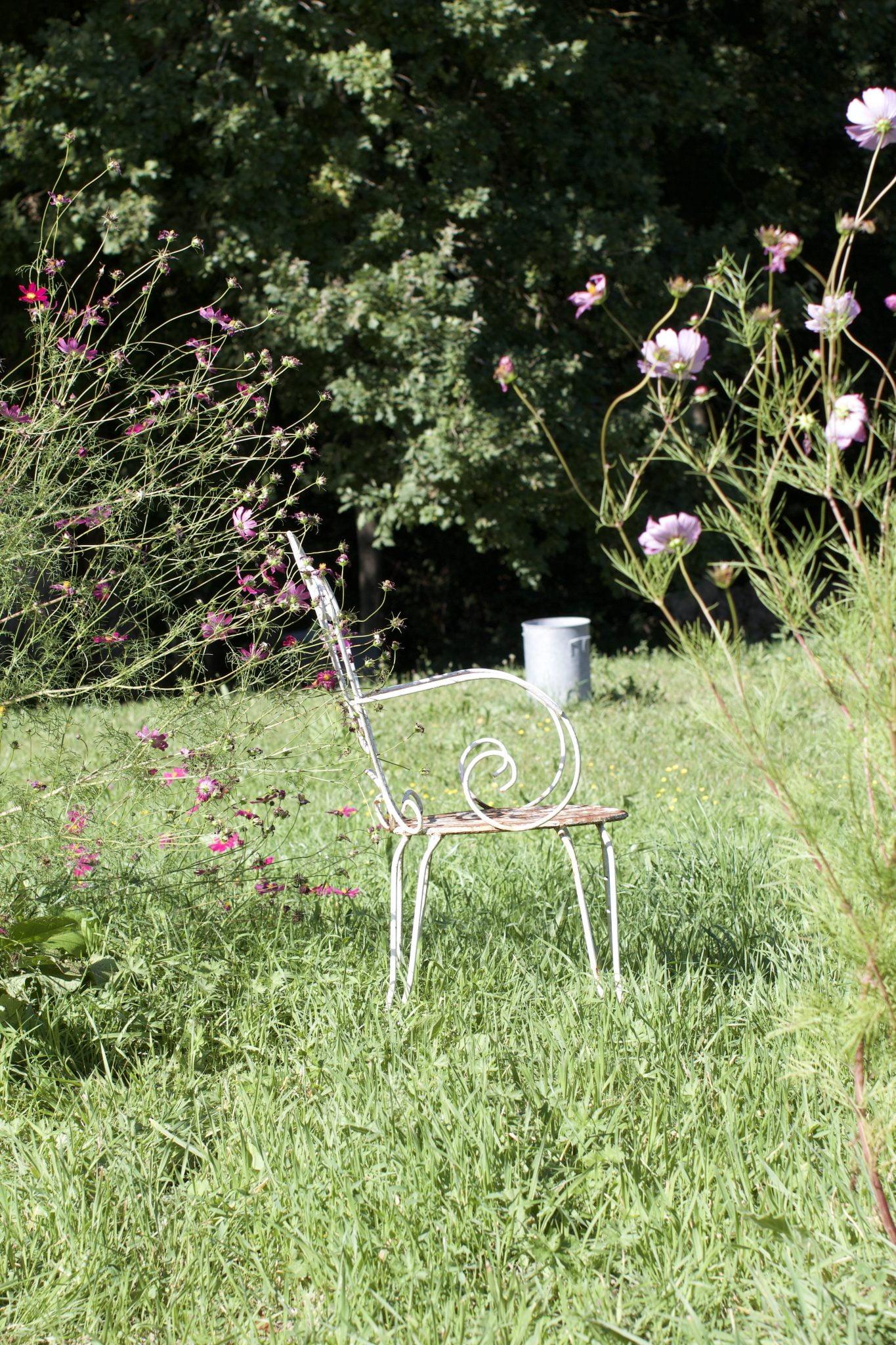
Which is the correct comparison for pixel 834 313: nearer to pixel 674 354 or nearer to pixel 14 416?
pixel 674 354

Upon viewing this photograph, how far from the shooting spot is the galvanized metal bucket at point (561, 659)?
7305 mm

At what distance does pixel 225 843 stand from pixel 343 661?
0.56 meters

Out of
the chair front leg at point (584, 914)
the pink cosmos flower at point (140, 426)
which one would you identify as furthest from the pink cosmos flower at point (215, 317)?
the chair front leg at point (584, 914)

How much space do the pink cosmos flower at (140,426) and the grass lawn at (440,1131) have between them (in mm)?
744

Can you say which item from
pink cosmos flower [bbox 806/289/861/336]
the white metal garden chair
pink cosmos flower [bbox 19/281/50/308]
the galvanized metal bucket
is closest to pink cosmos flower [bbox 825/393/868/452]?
pink cosmos flower [bbox 806/289/861/336]

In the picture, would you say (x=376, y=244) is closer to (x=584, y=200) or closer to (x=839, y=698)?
(x=584, y=200)

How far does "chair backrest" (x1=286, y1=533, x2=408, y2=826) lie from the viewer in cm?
276

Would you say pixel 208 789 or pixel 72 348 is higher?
pixel 72 348

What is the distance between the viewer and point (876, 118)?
179cm

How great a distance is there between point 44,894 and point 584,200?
807 centimetres

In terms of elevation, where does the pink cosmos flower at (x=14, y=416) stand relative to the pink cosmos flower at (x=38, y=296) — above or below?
below

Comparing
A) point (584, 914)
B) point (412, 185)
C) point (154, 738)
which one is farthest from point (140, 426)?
point (412, 185)

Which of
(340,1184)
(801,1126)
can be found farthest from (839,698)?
(340,1184)

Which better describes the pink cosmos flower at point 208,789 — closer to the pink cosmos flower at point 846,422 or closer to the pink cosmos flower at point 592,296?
the pink cosmos flower at point 592,296
